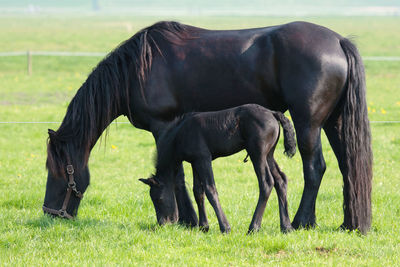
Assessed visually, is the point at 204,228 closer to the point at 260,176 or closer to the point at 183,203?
the point at 183,203

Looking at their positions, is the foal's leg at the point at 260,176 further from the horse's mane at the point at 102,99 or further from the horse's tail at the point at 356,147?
the horse's mane at the point at 102,99

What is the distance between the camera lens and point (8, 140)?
433 inches

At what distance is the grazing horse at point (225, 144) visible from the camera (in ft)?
17.2

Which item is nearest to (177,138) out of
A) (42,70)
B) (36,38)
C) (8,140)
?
(8,140)

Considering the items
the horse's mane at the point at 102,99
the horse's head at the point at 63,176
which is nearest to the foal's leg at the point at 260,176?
the horse's mane at the point at 102,99

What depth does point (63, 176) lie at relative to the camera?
226 inches

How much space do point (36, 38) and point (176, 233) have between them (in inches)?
1342

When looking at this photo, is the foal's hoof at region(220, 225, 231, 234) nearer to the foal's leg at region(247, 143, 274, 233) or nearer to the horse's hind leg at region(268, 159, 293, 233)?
the foal's leg at region(247, 143, 274, 233)

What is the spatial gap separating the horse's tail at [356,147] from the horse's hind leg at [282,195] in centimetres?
57

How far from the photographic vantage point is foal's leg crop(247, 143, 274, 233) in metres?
5.25

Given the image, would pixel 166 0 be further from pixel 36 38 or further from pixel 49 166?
pixel 49 166

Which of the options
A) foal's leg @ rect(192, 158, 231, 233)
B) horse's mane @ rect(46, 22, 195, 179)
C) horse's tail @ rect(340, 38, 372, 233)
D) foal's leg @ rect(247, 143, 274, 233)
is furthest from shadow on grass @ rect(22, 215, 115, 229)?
horse's tail @ rect(340, 38, 372, 233)

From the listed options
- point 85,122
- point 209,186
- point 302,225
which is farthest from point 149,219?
point 302,225

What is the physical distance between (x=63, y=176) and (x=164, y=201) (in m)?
1.01
